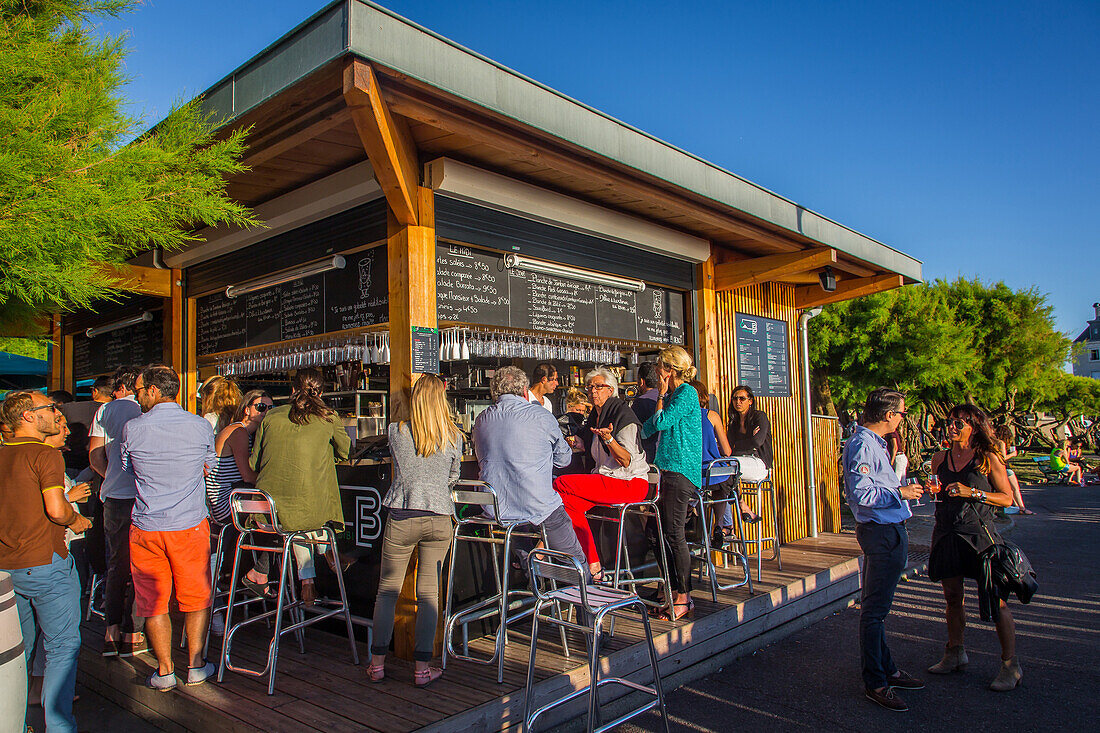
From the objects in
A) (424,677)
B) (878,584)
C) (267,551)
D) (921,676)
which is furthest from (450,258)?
(921,676)

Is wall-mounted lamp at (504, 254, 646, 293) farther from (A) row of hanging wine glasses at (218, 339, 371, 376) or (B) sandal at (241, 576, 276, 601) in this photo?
(B) sandal at (241, 576, 276, 601)

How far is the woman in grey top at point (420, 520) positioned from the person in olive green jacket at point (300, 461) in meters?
0.60

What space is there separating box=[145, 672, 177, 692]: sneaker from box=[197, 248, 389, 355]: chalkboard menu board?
236 cm

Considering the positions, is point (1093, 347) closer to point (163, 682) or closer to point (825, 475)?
point (825, 475)

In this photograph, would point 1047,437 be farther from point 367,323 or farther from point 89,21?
point 89,21

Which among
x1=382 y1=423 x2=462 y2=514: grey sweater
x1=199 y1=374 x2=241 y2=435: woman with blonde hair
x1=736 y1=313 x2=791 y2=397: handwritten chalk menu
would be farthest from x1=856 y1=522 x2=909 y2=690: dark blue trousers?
x1=199 y1=374 x2=241 y2=435: woman with blonde hair

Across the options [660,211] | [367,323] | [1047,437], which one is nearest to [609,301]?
[660,211]

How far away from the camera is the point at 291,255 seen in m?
5.41

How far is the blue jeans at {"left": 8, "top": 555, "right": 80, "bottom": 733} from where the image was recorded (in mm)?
3096

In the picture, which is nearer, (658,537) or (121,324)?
(658,537)

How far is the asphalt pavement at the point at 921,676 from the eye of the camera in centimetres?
345

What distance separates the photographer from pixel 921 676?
4008 millimetres

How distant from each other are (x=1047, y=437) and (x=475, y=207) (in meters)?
31.2

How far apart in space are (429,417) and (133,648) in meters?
2.34
